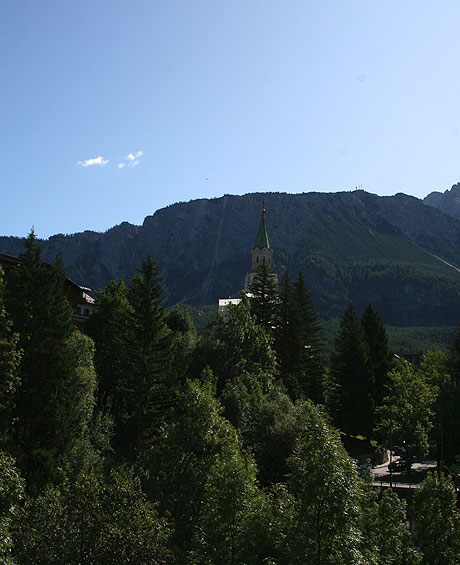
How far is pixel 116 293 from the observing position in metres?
49.0

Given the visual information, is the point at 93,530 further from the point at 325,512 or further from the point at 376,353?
the point at 376,353

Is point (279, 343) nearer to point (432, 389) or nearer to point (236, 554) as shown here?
point (432, 389)

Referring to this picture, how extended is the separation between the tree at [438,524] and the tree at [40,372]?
54.9 feet

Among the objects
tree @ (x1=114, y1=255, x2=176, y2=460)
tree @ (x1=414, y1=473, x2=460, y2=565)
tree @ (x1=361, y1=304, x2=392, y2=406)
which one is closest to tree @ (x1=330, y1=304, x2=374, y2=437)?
tree @ (x1=361, y1=304, x2=392, y2=406)

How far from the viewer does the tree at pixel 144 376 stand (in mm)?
36844

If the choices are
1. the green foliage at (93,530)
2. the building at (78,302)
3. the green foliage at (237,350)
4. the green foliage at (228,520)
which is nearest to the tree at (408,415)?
the green foliage at (237,350)

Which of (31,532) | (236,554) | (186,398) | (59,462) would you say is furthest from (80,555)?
(186,398)

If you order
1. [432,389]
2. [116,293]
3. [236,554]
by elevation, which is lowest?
[236,554]

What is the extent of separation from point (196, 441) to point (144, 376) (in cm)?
870

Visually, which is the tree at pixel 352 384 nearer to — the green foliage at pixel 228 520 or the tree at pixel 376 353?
the tree at pixel 376 353

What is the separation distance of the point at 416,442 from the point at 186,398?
19242mm

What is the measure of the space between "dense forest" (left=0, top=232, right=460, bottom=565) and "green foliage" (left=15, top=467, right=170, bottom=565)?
0.18 feet

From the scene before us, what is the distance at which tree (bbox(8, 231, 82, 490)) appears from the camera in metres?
27.3

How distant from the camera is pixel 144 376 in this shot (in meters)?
37.3
